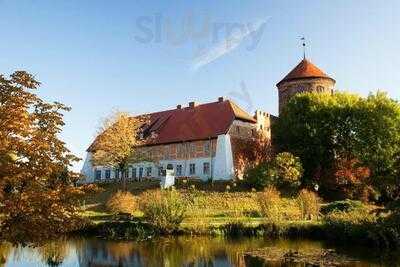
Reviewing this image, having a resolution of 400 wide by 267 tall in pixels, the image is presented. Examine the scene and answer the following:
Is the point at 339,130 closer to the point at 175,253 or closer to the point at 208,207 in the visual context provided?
the point at 208,207

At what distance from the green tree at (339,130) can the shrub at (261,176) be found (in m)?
4.68

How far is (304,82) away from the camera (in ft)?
192

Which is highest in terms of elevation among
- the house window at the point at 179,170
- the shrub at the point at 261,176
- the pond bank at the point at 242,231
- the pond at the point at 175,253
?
the house window at the point at 179,170

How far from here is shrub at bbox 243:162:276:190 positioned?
44781 millimetres

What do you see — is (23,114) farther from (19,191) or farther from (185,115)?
(185,115)

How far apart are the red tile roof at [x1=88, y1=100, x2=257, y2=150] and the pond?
24.8m

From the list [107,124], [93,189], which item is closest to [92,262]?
[93,189]

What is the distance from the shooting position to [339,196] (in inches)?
1838

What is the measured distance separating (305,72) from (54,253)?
4268 centimetres

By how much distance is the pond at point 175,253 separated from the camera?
20625 millimetres

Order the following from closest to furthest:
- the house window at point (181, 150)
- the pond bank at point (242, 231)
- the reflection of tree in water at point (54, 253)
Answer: the reflection of tree in water at point (54, 253)
the pond bank at point (242, 231)
the house window at point (181, 150)

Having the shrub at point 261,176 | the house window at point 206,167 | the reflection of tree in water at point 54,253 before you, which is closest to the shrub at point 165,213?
the reflection of tree in water at point 54,253

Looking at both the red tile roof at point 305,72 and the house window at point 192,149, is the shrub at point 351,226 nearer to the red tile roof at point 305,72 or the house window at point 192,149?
the house window at point 192,149

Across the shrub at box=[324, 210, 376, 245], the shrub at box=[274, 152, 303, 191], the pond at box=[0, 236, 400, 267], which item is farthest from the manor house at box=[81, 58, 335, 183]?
the pond at box=[0, 236, 400, 267]
